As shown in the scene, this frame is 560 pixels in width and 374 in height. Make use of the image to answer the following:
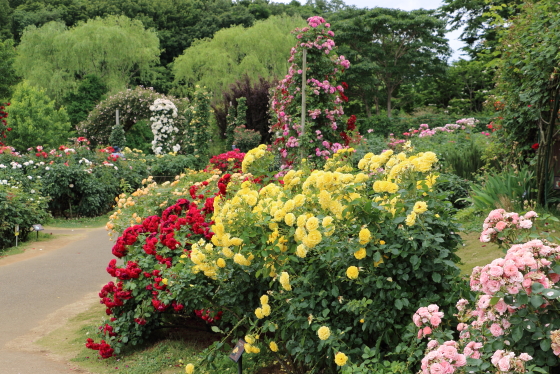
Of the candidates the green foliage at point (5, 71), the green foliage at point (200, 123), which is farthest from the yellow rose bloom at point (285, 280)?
the green foliage at point (5, 71)

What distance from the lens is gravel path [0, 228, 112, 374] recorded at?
4.39 m

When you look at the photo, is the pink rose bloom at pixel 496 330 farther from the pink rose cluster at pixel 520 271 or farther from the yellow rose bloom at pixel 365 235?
the yellow rose bloom at pixel 365 235

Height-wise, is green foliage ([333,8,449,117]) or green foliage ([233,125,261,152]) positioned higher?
green foliage ([333,8,449,117])

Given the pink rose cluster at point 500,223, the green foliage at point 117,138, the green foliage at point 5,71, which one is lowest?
the green foliage at point 117,138

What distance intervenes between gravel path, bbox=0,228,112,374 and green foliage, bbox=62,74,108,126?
78.3ft

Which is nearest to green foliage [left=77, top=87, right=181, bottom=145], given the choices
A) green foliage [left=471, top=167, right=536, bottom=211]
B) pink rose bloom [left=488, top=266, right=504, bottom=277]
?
green foliage [left=471, top=167, right=536, bottom=211]

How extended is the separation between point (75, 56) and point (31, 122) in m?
10.0

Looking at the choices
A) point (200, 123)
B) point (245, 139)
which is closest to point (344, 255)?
point (200, 123)

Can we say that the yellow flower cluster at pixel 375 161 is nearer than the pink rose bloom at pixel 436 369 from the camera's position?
No

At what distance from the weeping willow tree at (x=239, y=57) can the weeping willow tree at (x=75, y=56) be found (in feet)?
10.4

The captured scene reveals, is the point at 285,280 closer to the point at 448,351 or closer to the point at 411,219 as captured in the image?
the point at 411,219

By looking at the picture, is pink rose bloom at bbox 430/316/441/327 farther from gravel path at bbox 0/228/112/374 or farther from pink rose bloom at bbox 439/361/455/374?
gravel path at bbox 0/228/112/374

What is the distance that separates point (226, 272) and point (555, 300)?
6.72 feet

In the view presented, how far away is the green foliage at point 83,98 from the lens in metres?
31.7
